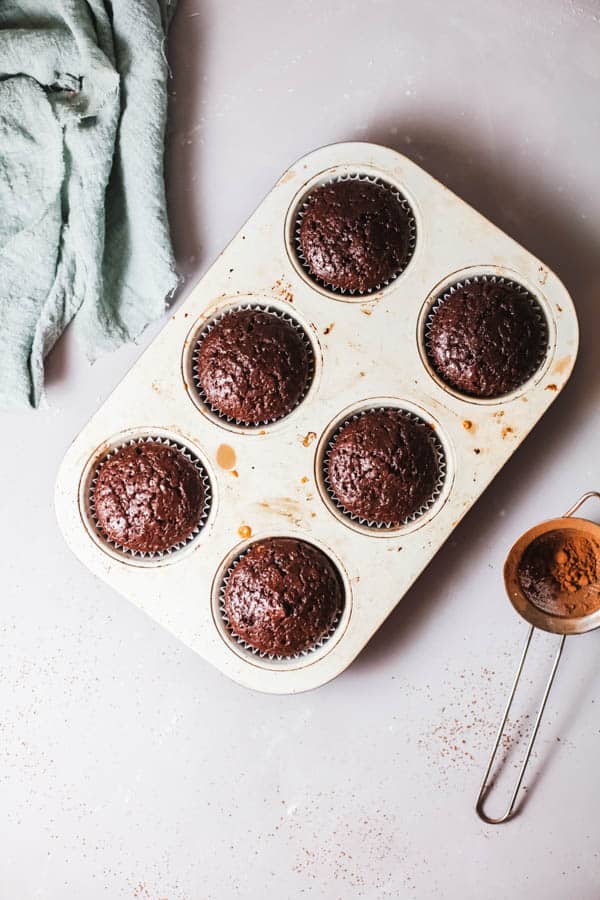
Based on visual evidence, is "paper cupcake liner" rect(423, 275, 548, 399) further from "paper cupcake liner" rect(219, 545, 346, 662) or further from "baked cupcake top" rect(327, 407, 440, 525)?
"paper cupcake liner" rect(219, 545, 346, 662)

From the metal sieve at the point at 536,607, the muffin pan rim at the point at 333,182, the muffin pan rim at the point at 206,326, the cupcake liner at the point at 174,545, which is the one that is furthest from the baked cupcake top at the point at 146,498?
the metal sieve at the point at 536,607

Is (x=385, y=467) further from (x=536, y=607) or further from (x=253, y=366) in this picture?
(x=536, y=607)

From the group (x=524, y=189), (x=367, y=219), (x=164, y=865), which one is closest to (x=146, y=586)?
(x=164, y=865)

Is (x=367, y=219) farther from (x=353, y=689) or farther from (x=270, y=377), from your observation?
(x=353, y=689)

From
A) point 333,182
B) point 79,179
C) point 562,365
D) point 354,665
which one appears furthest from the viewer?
point 354,665

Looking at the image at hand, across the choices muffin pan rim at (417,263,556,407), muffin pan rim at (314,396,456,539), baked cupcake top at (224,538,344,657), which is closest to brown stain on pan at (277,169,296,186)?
muffin pan rim at (417,263,556,407)

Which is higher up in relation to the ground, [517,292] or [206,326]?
[517,292]

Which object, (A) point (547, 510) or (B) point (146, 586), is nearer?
(B) point (146, 586)

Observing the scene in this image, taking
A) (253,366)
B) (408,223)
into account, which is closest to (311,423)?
(253,366)

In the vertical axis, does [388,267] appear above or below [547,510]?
above
